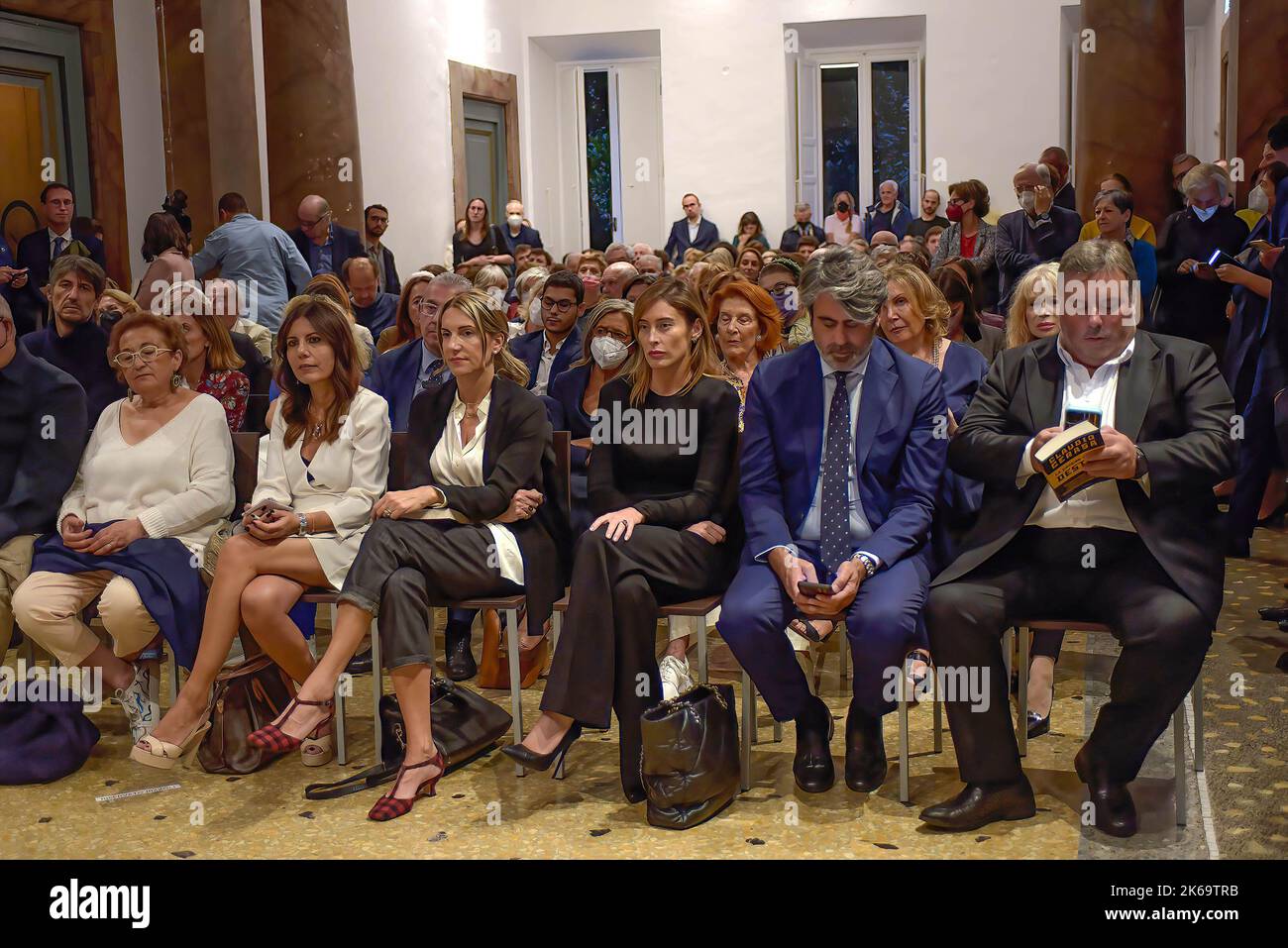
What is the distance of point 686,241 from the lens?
15.9 m

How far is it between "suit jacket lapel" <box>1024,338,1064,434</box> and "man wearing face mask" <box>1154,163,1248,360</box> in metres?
3.46

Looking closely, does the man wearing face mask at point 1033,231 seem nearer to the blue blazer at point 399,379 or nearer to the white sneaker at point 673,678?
the blue blazer at point 399,379

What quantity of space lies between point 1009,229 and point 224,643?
200 inches

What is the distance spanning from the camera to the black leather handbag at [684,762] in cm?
355

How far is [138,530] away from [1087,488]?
2.84m

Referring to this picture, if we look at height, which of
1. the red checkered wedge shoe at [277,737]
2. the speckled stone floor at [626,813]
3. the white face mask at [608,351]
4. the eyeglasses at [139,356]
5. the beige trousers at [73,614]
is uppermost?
the eyeglasses at [139,356]

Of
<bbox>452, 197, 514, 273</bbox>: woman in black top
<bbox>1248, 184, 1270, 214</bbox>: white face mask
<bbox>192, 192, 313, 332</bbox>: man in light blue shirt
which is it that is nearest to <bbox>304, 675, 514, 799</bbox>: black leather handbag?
<bbox>192, 192, 313, 332</bbox>: man in light blue shirt

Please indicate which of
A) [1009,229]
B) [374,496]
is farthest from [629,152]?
[374,496]

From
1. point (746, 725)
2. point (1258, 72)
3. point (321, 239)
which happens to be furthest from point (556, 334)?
point (1258, 72)

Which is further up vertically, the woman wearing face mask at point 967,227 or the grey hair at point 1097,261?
the woman wearing face mask at point 967,227

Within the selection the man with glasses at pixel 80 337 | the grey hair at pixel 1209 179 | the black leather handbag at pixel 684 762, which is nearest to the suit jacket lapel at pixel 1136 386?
the black leather handbag at pixel 684 762

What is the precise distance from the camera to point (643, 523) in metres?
4.01

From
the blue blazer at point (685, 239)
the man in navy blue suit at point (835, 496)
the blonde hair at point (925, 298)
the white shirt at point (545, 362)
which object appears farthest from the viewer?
the blue blazer at point (685, 239)

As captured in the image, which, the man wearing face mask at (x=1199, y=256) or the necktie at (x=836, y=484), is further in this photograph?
the man wearing face mask at (x=1199, y=256)
